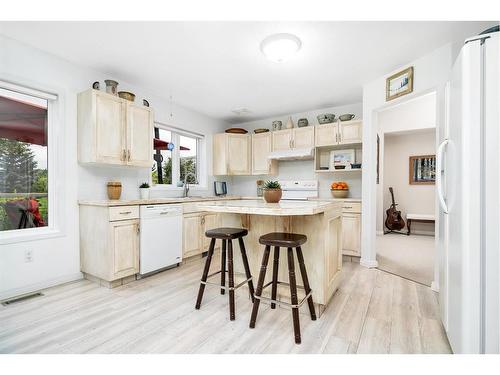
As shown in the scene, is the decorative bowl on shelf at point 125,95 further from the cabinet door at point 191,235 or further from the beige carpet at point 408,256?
the beige carpet at point 408,256

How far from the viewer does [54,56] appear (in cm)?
275

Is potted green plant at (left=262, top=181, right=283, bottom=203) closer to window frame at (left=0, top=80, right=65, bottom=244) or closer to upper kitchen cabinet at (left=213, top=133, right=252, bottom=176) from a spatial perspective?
window frame at (left=0, top=80, right=65, bottom=244)

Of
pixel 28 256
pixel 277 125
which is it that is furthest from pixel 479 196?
pixel 277 125

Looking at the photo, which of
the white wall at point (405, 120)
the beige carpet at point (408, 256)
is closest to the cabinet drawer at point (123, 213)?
the beige carpet at point (408, 256)

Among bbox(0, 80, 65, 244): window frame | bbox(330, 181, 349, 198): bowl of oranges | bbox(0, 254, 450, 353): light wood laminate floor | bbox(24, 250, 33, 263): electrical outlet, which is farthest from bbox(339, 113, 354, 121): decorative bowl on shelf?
bbox(24, 250, 33, 263): electrical outlet

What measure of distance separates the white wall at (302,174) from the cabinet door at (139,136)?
2.41m

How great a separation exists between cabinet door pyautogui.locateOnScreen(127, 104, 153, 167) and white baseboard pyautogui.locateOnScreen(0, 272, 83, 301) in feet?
4.66

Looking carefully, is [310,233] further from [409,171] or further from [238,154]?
[409,171]

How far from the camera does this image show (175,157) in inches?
174

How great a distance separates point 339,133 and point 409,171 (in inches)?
126

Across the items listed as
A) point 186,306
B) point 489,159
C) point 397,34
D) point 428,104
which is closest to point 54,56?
point 186,306

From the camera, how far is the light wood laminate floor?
168 cm

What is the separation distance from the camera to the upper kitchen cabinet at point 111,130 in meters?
2.80

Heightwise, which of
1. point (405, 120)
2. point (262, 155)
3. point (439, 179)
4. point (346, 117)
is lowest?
point (439, 179)
